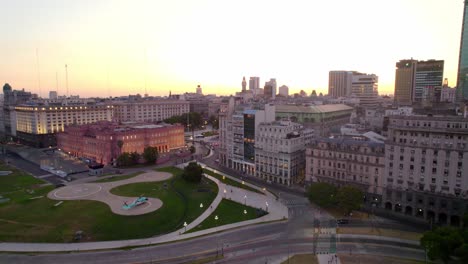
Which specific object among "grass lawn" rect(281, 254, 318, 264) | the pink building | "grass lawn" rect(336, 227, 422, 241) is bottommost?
"grass lawn" rect(281, 254, 318, 264)

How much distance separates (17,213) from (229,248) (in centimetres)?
5738

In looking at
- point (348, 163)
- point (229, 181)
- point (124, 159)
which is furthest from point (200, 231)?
point (124, 159)

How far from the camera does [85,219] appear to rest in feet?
265

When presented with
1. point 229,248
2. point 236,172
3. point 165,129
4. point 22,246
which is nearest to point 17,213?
point 22,246

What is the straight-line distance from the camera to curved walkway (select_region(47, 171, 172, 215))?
8724 cm

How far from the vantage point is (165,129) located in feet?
561

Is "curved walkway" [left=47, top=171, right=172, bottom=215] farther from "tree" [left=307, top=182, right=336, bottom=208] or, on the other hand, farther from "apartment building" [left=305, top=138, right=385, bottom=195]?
"apartment building" [left=305, top=138, right=385, bottom=195]

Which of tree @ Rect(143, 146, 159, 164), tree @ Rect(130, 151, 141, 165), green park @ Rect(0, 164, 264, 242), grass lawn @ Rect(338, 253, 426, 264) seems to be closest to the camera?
grass lawn @ Rect(338, 253, 426, 264)

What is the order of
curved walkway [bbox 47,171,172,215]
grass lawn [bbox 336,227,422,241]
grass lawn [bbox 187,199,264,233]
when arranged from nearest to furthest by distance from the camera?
grass lawn [bbox 336,227,422,241]
grass lawn [bbox 187,199,264,233]
curved walkway [bbox 47,171,172,215]

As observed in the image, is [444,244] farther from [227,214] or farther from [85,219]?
[85,219]

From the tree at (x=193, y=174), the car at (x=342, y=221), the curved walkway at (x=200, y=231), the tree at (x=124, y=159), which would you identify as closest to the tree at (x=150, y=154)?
the tree at (x=124, y=159)

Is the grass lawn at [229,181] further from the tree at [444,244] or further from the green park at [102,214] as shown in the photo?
the tree at [444,244]

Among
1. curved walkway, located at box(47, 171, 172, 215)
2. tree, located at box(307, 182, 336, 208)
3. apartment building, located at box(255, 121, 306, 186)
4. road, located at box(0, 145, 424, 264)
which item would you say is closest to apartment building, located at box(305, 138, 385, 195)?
apartment building, located at box(255, 121, 306, 186)

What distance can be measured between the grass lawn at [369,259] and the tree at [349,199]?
732 inches
